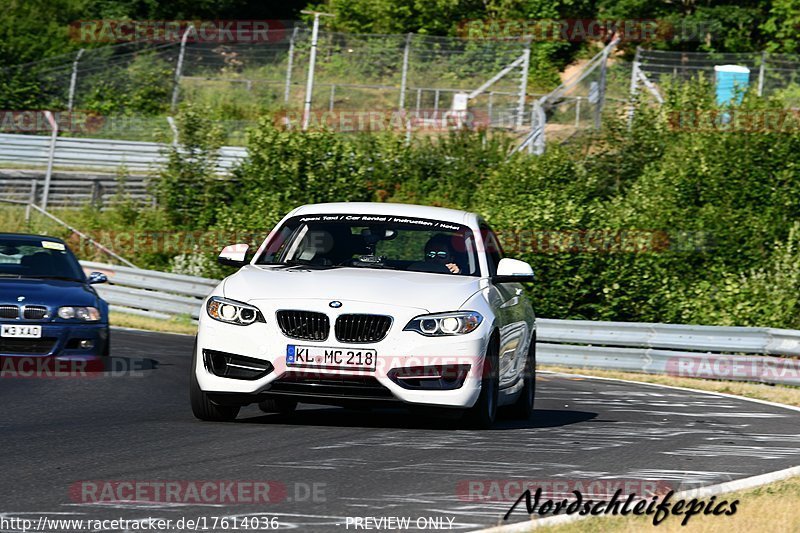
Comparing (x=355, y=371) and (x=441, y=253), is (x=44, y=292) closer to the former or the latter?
(x=441, y=253)

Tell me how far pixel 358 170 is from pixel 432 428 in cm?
2531

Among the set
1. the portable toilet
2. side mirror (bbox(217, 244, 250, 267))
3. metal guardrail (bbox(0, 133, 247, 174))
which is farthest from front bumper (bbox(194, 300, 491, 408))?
metal guardrail (bbox(0, 133, 247, 174))

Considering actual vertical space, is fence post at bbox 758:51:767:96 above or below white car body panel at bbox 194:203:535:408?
below

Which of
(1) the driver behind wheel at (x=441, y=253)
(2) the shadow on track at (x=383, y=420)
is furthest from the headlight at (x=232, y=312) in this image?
(1) the driver behind wheel at (x=441, y=253)

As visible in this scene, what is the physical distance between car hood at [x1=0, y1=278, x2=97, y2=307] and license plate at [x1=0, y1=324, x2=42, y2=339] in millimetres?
243

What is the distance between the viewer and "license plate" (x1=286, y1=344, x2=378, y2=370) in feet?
30.3

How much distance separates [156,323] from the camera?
27062 millimetres

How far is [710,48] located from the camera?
2184 inches

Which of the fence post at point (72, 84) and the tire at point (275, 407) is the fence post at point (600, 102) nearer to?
the fence post at point (72, 84)

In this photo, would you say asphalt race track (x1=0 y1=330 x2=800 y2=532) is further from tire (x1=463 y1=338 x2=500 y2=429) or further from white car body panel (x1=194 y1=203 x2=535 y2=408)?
white car body panel (x1=194 y1=203 x2=535 y2=408)

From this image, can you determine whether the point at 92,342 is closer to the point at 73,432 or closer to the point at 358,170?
the point at 73,432

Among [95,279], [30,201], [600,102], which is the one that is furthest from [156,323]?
[600,102]

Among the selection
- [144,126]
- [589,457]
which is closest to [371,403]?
[589,457]

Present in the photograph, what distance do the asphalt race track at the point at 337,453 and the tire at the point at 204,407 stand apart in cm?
15
